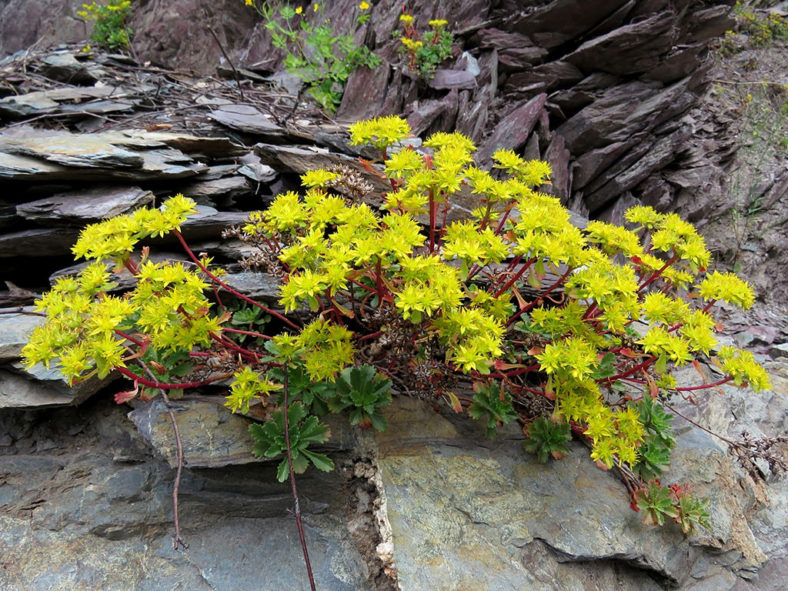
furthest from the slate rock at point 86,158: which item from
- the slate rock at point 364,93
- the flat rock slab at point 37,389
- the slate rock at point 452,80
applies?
the slate rock at point 452,80

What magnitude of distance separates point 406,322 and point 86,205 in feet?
7.31

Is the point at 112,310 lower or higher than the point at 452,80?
lower

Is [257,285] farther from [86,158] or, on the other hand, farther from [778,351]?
[778,351]

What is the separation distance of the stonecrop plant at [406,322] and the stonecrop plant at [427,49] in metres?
3.28

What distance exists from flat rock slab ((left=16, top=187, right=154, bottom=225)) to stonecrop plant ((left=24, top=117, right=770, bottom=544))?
3.18ft

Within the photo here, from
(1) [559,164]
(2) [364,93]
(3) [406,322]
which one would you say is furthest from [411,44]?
(3) [406,322]

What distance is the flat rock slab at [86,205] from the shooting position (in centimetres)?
284

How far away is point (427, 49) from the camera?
210 inches

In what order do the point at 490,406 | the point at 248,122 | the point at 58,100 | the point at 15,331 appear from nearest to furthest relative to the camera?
the point at 490,406, the point at 15,331, the point at 248,122, the point at 58,100

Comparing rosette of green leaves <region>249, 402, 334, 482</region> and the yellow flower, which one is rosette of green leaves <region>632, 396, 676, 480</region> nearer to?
rosette of green leaves <region>249, 402, 334, 482</region>

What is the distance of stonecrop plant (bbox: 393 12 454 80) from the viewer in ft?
17.3

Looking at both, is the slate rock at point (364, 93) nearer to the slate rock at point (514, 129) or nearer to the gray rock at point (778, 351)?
the slate rock at point (514, 129)

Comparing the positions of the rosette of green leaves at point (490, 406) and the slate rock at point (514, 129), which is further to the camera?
the slate rock at point (514, 129)

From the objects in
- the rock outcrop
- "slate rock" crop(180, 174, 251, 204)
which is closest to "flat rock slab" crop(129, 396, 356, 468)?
the rock outcrop
